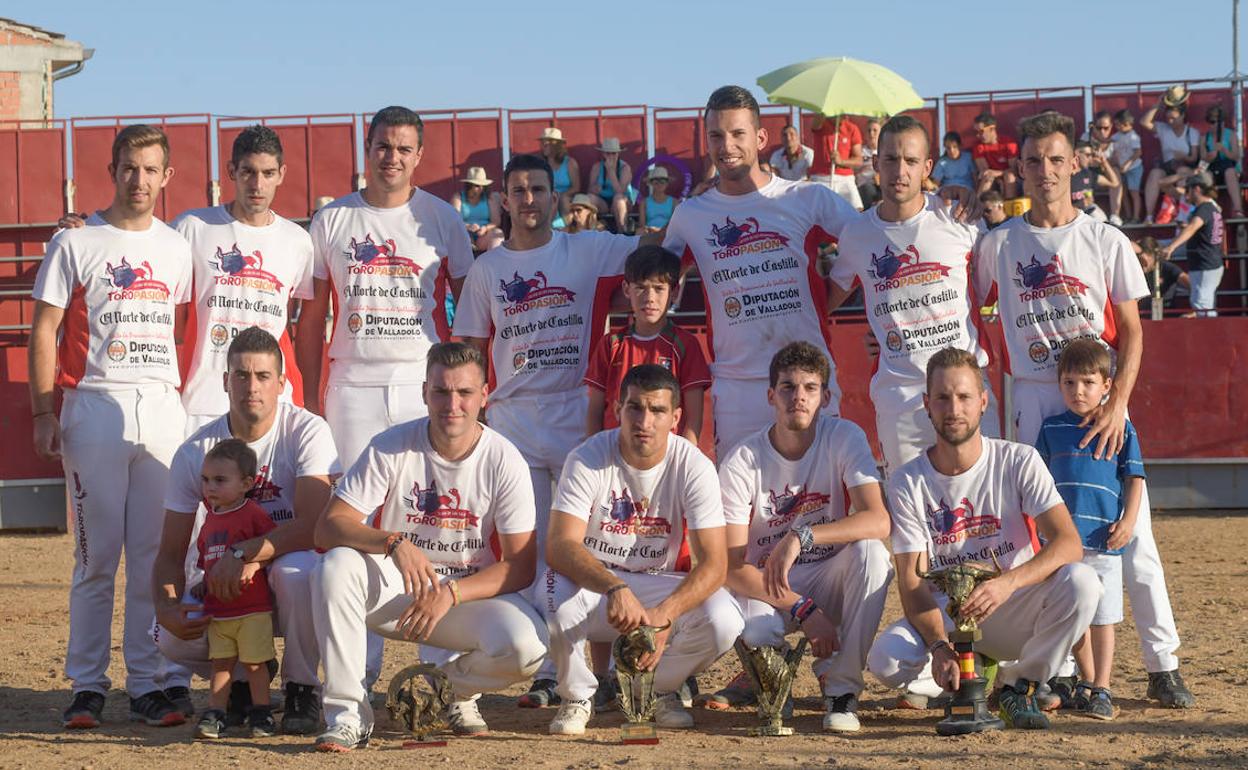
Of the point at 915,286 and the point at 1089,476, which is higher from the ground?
the point at 915,286

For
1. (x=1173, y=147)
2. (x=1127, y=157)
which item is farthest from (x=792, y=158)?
(x=1173, y=147)

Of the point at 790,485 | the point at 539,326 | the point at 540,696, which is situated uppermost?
the point at 539,326

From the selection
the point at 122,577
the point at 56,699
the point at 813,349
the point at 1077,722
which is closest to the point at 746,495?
the point at 813,349

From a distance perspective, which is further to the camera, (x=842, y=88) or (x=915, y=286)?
(x=842, y=88)

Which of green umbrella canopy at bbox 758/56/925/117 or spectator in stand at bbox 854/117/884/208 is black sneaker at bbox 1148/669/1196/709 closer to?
spectator in stand at bbox 854/117/884/208

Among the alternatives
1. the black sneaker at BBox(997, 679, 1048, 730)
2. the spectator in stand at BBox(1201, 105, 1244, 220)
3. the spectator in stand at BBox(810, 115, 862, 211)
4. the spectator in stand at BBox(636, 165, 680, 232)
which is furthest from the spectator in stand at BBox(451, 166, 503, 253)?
the black sneaker at BBox(997, 679, 1048, 730)

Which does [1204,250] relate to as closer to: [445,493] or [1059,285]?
[1059,285]

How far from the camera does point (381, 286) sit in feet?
25.7

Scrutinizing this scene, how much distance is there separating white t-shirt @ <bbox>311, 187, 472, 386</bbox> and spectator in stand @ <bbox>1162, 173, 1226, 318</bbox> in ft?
40.4

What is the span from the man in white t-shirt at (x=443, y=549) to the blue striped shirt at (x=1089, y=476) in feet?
8.24

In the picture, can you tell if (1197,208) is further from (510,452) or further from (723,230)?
(510,452)

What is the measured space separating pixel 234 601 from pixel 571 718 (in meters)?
1.56

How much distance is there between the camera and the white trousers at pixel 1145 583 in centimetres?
717

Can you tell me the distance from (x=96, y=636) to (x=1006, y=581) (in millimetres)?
4198
